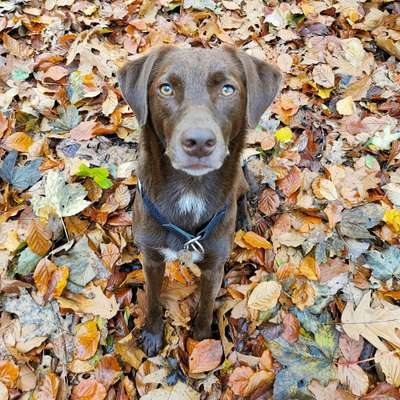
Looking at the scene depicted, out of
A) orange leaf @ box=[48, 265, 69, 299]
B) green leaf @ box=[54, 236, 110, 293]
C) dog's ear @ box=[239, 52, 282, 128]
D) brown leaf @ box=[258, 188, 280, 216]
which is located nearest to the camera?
dog's ear @ box=[239, 52, 282, 128]

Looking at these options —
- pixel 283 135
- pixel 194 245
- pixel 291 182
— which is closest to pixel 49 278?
pixel 194 245

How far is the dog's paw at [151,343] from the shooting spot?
127 inches

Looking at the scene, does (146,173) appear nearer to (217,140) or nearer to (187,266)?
(217,140)

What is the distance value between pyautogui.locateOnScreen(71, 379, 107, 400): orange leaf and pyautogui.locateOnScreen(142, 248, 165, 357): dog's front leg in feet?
1.41

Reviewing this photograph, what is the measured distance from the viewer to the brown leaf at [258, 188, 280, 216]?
12.8 ft

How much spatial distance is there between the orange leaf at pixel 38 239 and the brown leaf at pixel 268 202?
6.16 ft

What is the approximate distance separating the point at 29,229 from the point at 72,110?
1.41 meters

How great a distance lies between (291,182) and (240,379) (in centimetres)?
184

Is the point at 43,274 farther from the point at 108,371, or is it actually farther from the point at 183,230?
the point at 183,230

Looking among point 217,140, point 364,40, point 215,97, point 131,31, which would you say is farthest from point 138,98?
point 364,40

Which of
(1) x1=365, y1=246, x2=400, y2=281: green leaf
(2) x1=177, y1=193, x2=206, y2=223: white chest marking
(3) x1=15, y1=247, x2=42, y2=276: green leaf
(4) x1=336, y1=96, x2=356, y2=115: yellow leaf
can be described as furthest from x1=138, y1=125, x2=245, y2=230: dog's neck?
(4) x1=336, y1=96, x2=356, y2=115: yellow leaf

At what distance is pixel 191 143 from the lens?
88.5 inches

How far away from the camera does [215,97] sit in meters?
2.50

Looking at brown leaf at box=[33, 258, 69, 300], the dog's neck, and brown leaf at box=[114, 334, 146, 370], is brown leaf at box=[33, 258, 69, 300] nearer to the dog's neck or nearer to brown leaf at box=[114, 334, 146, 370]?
brown leaf at box=[114, 334, 146, 370]
